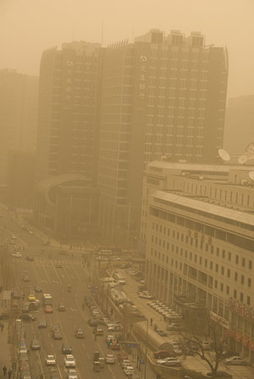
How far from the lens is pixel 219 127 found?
20516mm

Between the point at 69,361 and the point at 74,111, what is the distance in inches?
593

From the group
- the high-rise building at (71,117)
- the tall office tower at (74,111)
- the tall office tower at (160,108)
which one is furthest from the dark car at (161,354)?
the tall office tower at (74,111)

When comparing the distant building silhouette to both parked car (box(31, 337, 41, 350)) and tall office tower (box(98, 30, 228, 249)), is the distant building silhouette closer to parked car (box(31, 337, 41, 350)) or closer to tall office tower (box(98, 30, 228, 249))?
tall office tower (box(98, 30, 228, 249))

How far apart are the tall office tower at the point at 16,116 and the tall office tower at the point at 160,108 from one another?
1100 centimetres

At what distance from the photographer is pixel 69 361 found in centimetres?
897

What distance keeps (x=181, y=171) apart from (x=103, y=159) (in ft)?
17.1

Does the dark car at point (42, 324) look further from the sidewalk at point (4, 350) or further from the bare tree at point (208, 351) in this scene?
the bare tree at point (208, 351)

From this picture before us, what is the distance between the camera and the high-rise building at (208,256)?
1002 cm

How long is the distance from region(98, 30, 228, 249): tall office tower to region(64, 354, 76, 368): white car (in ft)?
34.2

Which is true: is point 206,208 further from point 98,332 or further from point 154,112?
point 154,112

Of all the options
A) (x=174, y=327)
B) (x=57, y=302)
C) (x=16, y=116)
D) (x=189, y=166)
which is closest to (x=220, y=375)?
(x=174, y=327)

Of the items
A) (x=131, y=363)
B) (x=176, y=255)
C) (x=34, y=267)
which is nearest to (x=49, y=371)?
(x=131, y=363)

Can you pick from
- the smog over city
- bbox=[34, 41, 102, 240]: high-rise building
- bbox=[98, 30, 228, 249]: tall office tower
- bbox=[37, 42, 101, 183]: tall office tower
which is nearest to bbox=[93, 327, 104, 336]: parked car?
the smog over city

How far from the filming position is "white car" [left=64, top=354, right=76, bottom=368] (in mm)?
8867
